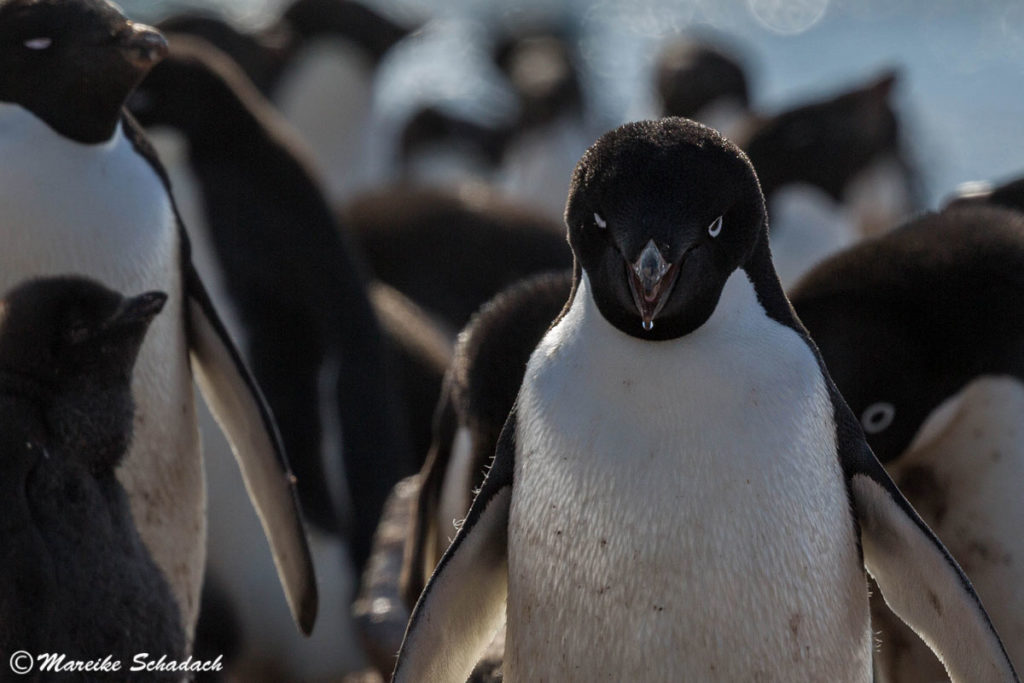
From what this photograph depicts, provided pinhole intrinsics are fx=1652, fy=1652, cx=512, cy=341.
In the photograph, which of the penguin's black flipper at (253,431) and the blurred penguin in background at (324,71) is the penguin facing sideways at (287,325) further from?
the blurred penguin in background at (324,71)

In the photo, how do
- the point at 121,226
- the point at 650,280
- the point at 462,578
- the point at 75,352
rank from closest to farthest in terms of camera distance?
1. the point at 650,280
2. the point at 462,578
3. the point at 75,352
4. the point at 121,226

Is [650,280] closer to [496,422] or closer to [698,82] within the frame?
[496,422]

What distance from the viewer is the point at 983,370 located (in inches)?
115

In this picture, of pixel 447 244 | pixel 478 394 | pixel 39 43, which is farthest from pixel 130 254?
pixel 447 244

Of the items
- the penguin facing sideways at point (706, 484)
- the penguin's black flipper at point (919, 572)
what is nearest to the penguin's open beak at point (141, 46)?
the penguin facing sideways at point (706, 484)

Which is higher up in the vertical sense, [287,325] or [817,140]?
[287,325]

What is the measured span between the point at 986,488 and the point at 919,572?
677mm

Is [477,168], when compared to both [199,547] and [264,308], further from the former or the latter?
[199,547]

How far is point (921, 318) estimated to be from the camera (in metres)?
2.99

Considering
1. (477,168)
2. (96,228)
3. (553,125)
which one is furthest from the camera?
(477,168)

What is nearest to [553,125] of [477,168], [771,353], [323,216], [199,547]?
[477,168]

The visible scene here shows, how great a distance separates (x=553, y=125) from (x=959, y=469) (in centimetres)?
659

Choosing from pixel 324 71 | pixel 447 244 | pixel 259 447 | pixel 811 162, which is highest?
pixel 259 447

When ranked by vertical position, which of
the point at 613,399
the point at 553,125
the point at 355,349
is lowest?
the point at 553,125
